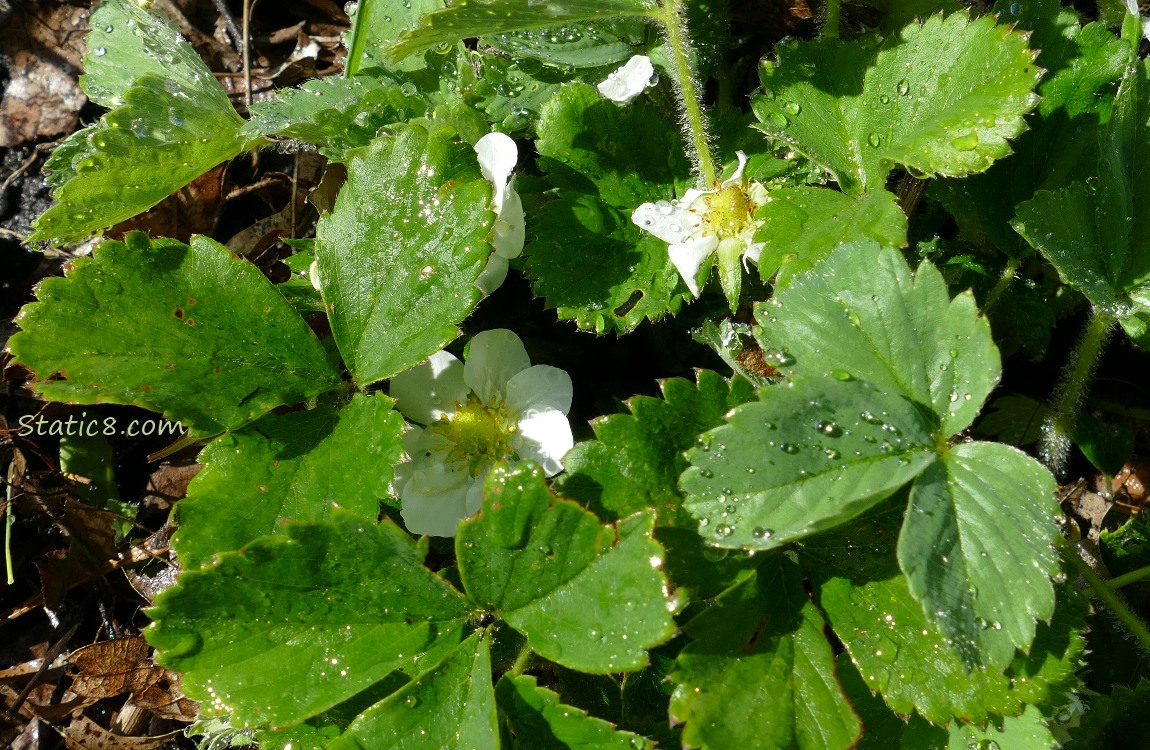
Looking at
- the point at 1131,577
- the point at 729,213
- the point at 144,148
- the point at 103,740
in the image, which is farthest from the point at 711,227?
the point at 103,740

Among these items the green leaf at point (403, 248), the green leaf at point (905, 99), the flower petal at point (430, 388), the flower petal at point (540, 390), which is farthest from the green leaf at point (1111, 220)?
the flower petal at point (430, 388)

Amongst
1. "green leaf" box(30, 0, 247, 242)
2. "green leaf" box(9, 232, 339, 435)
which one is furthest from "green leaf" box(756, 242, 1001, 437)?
"green leaf" box(30, 0, 247, 242)

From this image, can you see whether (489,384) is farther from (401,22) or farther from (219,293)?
(401,22)

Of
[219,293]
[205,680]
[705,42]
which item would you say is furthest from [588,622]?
[705,42]

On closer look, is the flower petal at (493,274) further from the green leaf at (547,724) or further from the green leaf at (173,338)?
the green leaf at (547,724)

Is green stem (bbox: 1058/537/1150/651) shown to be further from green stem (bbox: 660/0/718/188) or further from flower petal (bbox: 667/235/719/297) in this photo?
green stem (bbox: 660/0/718/188)
